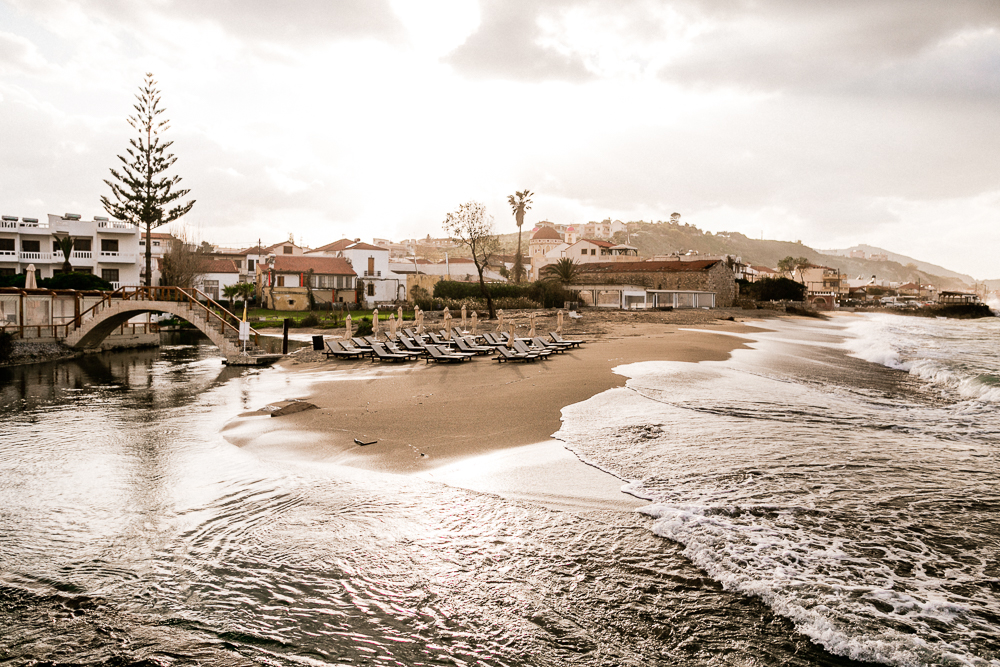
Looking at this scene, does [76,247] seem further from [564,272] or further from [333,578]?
[333,578]

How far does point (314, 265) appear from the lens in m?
61.7

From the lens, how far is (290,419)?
1171cm

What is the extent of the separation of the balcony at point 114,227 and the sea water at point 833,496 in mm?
50160

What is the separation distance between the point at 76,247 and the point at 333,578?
182 feet

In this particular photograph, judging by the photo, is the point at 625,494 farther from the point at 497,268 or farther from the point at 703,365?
the point at 497,268

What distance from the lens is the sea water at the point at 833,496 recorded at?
4.51 m

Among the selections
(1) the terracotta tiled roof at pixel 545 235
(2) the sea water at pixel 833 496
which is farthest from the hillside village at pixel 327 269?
(2) the sea water at pixel 833 496

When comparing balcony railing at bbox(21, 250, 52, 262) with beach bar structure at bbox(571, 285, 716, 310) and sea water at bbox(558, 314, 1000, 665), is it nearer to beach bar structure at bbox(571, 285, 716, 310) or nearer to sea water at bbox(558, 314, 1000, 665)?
beach bar structure at bbox(571, 285, 716, 310)

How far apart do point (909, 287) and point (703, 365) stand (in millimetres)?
153159

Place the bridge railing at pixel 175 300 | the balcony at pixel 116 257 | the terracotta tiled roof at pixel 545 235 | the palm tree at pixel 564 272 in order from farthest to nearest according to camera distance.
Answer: the terracotta tiled roof at pixel 545 235 < the palm tree at pixel 564 272 < the balcony at pixel 116 257 < the bridge railing at pixel 175 300

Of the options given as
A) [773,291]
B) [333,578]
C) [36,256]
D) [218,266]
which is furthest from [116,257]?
[773,291]

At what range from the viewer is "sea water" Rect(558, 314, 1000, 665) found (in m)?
4.51

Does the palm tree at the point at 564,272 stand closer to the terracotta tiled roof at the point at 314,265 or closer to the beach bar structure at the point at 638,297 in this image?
the beach bar structure at the point at 638,297

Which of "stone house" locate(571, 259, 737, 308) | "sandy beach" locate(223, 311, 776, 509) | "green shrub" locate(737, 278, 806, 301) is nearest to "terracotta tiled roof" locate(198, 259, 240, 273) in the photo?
"stone house" locate(571, 259, 737, 308)
